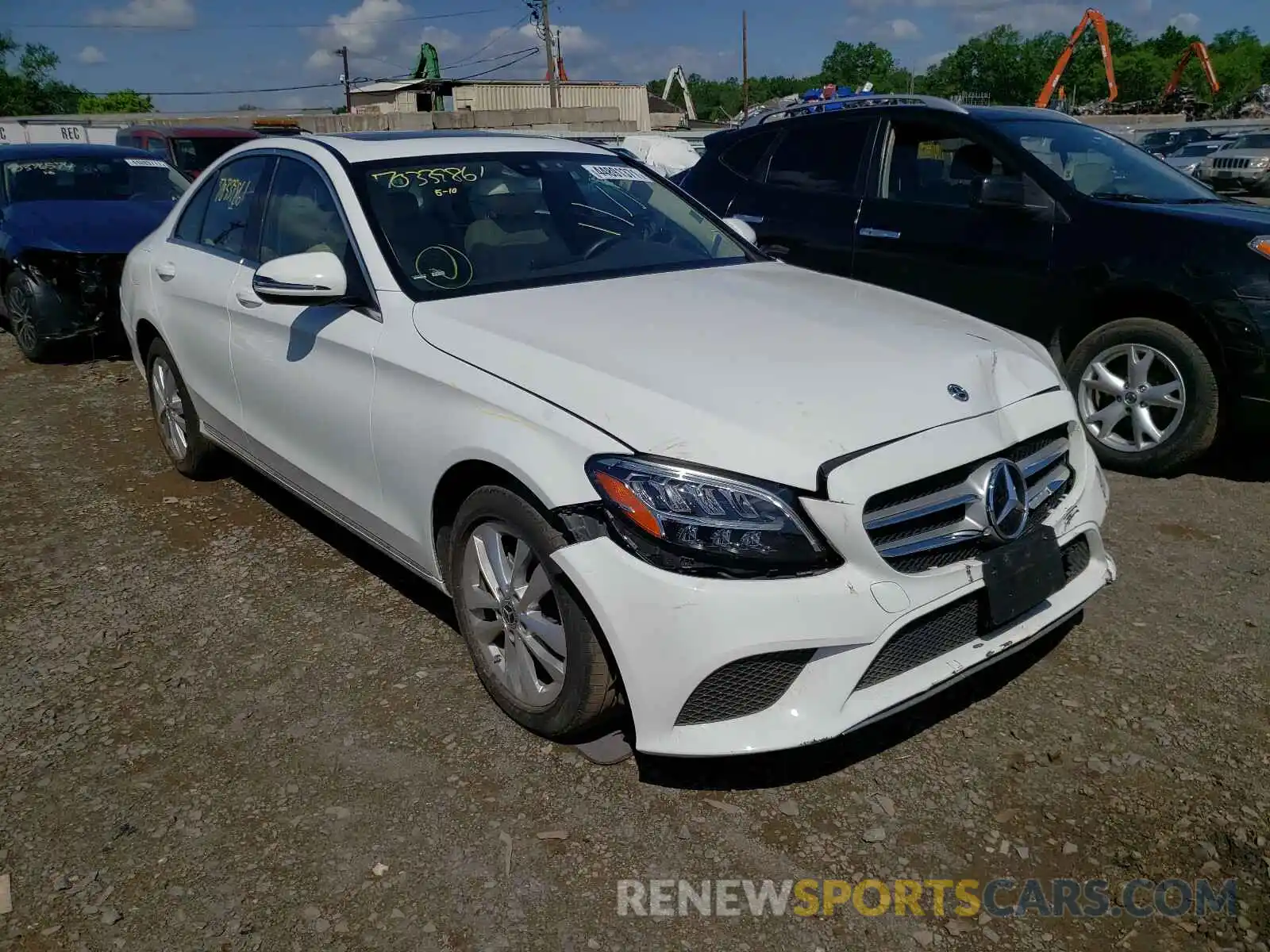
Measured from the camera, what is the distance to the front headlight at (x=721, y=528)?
235cm

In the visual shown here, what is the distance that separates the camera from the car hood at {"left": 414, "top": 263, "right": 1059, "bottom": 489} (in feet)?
8.01

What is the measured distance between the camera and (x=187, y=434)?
16.3 feet

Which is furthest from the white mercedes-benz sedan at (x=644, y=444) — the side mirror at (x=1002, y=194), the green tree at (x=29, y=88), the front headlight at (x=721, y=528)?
the green tree at (x=29, y=88)

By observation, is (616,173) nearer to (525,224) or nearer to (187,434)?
(525,224)

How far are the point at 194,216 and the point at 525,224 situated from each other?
2.01 metres

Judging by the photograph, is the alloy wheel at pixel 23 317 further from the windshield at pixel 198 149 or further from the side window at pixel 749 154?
the windshield at pixel 198 149

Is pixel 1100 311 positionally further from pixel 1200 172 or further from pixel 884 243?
pixel 1200 172

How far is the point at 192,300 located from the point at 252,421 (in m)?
0.76

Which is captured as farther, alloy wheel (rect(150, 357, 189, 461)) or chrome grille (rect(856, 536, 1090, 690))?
alloy wheel (rect(150, 357, 189, 461))

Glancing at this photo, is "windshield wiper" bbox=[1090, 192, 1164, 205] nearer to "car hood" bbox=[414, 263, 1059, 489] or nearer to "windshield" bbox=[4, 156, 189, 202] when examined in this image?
"car hood" bbox=[414, 263, 1059, 489]

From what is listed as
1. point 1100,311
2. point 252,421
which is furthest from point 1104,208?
point 252,421

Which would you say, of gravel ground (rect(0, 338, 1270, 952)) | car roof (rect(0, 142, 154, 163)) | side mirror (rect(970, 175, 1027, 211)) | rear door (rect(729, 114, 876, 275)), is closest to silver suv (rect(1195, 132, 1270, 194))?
rear door (rect(729, 114, 876, 275))

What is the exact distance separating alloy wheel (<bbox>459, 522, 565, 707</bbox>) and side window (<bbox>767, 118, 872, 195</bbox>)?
389 centimetres

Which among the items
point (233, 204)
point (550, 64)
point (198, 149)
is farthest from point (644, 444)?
point (550, 64)
